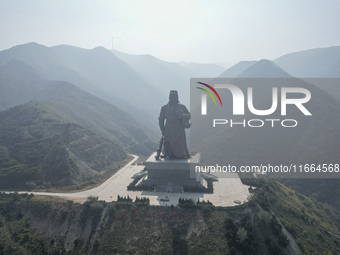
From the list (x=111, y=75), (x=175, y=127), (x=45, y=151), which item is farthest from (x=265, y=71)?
(x=111, y=75)

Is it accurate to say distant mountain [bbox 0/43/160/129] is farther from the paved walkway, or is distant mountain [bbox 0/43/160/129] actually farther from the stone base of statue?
the stone base of statue

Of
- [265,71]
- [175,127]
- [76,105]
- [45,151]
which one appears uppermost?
[265,71]

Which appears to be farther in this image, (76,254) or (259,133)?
(259,133)

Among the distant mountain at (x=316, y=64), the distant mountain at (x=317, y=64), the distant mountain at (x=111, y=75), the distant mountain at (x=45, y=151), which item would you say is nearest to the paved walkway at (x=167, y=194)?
the distant mountain at (x=45, y=151)

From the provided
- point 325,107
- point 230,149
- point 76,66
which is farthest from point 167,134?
point 76,66

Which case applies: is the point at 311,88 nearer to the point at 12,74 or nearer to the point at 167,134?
the point at 167,134

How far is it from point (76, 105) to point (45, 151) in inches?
1930

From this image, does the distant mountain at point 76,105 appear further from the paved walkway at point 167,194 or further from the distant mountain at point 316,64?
the distant mountain at point 316,64

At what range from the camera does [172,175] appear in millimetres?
31047

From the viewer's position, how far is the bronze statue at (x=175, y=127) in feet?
102

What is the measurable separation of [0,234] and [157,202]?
1365 centimetres

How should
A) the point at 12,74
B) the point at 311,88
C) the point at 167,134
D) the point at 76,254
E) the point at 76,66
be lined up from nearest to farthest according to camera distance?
the point at 76,254 < the point at 167,134 < the point at 311,88 < the point at 12,74 < the point at 76,66

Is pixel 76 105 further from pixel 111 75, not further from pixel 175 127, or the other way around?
pixel 111 75

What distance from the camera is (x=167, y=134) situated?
31.8m
